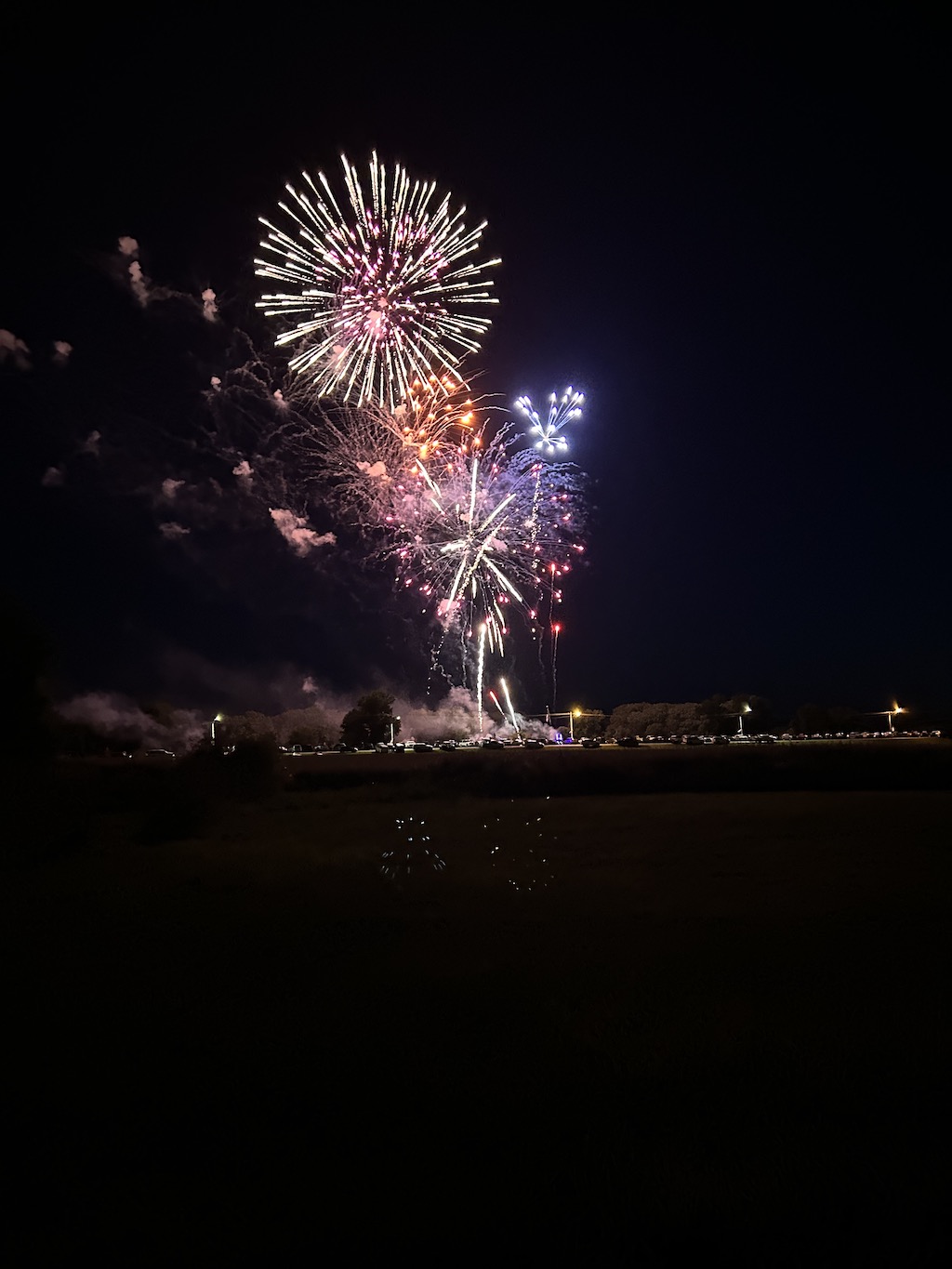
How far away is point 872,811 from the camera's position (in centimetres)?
2280

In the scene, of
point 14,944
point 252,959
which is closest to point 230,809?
point 14,944

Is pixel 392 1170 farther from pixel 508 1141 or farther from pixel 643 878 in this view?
pixel 643 878

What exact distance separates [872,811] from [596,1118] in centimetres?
2097

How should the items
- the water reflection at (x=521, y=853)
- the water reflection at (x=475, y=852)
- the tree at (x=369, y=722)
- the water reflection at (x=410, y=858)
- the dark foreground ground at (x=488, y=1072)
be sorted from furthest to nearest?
the tree at (x=369, y=722) < the water reflection at (x=410, y=858) < the water reflection at (x=475, y=852) < the water reflection at (x=521, y=853) < the dark foreground ground at (x=488, y=1072)

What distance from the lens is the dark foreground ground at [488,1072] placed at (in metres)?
3.97

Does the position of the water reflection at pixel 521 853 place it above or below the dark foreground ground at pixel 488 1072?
above

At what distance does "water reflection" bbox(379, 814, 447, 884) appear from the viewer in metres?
14.8

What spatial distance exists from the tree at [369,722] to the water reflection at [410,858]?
54405 mm

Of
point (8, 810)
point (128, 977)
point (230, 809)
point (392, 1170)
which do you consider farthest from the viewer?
point (230, 809)

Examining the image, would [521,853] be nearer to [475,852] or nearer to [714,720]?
[475,852]

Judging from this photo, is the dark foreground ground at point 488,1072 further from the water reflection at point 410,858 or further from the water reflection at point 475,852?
the water reflection at point 410,858

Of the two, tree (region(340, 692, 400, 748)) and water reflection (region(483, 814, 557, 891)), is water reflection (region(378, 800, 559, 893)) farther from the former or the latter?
tree (region(340, 692, 400, 748))

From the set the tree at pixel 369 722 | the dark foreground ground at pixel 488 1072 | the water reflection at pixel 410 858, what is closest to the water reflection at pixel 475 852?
the water reflection at pixel 410 858

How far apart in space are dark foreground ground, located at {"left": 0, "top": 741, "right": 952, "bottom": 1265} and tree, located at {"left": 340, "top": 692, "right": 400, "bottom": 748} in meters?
62.5
